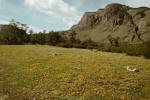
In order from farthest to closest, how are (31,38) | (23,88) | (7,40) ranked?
(31,38)
(7,40)
(23,88)

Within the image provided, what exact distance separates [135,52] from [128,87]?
3311cm

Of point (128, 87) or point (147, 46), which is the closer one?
point (128, 87)

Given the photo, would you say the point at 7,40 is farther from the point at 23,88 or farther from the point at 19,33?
the point at 23,88

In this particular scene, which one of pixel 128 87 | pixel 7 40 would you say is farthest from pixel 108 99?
pixel 7 40

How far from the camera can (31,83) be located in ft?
27.5

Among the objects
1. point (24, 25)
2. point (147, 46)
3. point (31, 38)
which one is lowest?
Answer: point (147, 46)

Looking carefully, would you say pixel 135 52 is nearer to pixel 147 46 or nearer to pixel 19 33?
pixel 147 46

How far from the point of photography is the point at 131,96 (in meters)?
6.39

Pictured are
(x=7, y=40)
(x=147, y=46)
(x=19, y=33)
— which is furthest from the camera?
(x=19, y=33)

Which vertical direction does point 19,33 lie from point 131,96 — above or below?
above

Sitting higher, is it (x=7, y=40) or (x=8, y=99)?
(x=7, y=40)

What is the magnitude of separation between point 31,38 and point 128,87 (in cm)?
10136

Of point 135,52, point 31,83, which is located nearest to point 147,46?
point 135,52

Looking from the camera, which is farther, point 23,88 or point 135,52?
point 135,52
